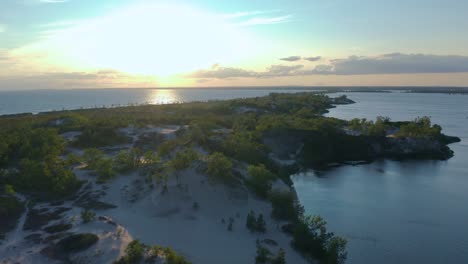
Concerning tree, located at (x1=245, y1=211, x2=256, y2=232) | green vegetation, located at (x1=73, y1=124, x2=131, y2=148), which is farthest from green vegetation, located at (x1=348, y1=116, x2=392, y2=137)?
tree, located at (x1=245, y1=211, x2=256, y2=232)

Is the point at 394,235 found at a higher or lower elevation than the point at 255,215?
lower

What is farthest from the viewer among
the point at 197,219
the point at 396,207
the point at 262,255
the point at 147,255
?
the point at 396,207

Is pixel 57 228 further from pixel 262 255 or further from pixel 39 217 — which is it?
pixel 262 255

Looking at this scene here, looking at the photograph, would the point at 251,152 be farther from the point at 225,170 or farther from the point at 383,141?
the point at 383,141

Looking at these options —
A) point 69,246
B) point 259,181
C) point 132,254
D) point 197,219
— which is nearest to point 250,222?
point 197,219

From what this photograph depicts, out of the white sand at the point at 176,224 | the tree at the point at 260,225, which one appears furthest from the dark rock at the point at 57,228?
the tree at the point at 260,225

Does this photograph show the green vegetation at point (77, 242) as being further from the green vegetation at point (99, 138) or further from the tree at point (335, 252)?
the green vegetation at point (99, 138)

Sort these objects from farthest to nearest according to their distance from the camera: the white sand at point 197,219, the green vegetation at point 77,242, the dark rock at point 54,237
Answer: the white sand at point 197,219, the dark rock at point 54,237, the green vegetation at point 77,242

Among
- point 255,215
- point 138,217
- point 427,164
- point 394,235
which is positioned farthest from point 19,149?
point 427,164

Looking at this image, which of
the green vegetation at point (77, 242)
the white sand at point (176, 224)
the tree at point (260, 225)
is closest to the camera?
the green vegetation at point (77, 242)
